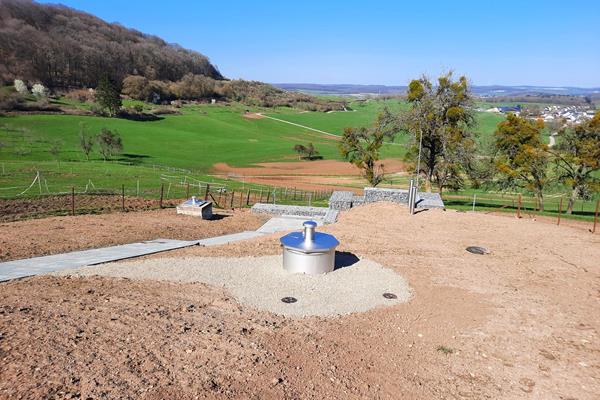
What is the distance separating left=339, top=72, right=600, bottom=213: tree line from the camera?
29.2 metres

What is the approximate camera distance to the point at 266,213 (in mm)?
23641

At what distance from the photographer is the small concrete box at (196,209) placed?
70.9ft

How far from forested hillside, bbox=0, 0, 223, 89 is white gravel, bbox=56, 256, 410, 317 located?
122971mm

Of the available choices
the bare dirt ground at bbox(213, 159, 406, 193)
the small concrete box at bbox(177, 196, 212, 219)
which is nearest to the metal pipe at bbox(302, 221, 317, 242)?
the small concrete box at bbox(177, 196, 212, 219)

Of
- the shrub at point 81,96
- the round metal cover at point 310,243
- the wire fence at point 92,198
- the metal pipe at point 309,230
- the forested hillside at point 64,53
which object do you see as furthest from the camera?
the forested hillside at point 64,53

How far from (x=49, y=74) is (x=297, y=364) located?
14371cm

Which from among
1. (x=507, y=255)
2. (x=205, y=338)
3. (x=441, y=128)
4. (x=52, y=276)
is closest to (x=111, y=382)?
(x=205, y=338)

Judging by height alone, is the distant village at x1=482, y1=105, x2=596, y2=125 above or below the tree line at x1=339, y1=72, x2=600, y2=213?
above

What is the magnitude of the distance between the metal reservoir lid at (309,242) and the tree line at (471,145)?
17.4 meters

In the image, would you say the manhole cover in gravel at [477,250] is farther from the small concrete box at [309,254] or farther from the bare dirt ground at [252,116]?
the bare dirt ground at [252,116]

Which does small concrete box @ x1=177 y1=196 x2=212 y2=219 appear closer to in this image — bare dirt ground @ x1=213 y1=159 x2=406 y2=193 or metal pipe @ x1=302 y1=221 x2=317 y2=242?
metal pipe @ x1=302 y1=221 x2=317 y2=242

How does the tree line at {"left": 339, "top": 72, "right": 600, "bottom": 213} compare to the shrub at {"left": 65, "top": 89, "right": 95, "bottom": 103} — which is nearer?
the tree line at {"left": 339, "top": 72, "right": 600, "bottom": 213}

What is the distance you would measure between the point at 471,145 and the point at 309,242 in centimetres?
2049

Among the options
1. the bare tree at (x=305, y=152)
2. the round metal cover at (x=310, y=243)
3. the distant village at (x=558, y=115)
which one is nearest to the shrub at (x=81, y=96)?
the bare tree at (x=305, y=152)
